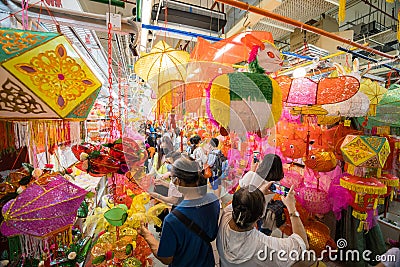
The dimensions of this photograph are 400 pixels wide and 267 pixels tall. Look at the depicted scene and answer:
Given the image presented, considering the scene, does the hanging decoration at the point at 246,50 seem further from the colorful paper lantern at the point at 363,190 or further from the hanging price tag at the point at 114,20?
the colorful paper lantern at the point at 363,190

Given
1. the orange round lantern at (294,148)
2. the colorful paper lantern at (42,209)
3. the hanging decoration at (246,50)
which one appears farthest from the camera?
the orange round lantern at (294,148)

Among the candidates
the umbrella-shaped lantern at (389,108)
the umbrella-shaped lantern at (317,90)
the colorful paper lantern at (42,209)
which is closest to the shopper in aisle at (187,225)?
the colorful paper lantern at (42,209)

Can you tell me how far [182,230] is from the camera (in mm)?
1069

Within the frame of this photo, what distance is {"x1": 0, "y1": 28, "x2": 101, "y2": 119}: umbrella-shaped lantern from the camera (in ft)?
1.76

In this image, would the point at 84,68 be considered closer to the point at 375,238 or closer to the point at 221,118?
the point at 221,118

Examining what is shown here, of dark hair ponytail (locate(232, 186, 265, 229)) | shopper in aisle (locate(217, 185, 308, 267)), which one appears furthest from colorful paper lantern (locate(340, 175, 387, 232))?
dark hair ponytail (locate(232, 186, 265, 229))

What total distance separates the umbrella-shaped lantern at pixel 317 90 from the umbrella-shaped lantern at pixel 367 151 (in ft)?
2.13

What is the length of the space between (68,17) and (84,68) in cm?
74

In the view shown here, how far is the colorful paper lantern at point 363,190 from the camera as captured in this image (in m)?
1.75

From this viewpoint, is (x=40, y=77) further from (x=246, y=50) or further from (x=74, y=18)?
(x=246, y=50)

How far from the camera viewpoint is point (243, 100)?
2.76 feet

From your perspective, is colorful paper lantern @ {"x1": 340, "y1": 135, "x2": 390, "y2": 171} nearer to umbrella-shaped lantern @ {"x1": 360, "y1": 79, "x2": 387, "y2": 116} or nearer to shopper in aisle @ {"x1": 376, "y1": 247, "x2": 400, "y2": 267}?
umbrella-shaped lantern @ {"x1": 360, "y1": 79, "x2": 387, "y2": 116}

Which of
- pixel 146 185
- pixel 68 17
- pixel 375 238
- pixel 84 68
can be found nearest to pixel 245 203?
pixel 146 185

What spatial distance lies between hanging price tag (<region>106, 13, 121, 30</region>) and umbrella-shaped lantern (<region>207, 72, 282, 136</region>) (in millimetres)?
727
